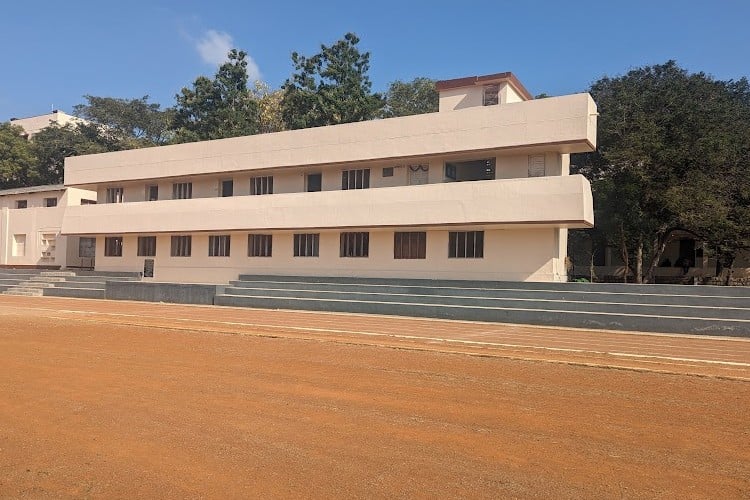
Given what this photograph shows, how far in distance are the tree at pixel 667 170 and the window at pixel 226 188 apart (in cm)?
1718

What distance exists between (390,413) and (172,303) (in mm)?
19639

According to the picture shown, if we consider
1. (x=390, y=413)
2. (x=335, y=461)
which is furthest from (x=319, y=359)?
(x=335, y=461)

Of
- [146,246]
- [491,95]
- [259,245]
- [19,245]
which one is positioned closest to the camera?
[491,95]

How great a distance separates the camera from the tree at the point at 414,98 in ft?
166

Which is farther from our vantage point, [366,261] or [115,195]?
[115,195]

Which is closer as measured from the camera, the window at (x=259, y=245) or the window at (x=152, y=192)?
the window at (x=259, y=245)

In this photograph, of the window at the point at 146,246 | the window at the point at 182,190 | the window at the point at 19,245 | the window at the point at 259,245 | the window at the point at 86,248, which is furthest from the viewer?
the window at the point at 19,245

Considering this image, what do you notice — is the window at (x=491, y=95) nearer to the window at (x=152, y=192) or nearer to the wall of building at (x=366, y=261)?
the wall of building at (x=366, y=261)

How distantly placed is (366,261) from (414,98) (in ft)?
102

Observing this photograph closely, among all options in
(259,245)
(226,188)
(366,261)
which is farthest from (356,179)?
(226,188)

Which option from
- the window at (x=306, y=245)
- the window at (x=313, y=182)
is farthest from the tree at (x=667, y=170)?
the window at (x=306, y=245)

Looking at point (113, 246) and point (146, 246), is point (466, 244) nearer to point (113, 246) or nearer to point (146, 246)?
point (146, 246)

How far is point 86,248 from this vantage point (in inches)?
1373

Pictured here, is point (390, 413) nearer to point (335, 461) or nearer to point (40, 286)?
point (335, 461)
